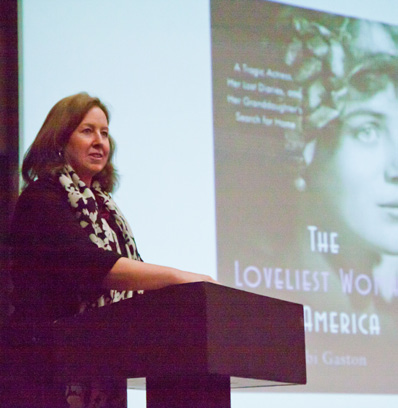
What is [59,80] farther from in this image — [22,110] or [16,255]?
[16,255]

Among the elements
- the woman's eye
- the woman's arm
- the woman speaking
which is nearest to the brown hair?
the woman speaking

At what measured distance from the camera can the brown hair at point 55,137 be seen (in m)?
1.76

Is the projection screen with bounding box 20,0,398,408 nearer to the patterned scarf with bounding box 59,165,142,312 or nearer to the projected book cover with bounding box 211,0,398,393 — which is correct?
the projected book cover with bounding box 211,0,398,393

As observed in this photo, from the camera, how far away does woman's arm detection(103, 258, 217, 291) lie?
1.43 metres

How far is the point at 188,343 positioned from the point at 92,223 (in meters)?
0.46

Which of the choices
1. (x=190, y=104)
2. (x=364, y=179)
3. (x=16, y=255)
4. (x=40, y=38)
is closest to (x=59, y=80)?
(x=40, y=38)

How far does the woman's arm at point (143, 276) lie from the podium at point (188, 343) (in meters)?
0.08

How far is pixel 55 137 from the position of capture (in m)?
1.77

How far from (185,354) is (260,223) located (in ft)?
5.44

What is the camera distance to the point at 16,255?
1.60 metres

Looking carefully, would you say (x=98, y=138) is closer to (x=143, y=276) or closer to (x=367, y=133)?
(x=143, y=276)

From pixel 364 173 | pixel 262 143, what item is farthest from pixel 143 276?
pixel 364 173

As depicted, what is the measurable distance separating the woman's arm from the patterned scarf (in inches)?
5.3

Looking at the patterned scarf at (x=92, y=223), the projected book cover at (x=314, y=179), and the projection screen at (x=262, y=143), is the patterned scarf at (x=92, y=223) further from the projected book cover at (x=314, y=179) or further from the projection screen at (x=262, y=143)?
the projected book cover at (x=314, y=179)
